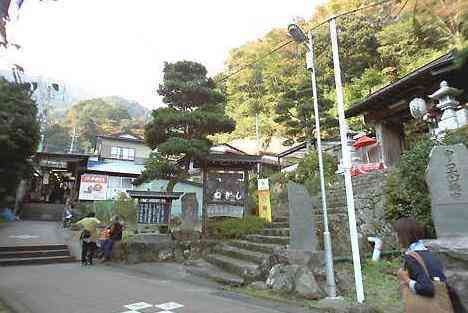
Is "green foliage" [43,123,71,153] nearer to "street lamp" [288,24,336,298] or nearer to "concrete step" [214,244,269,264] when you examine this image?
"concrete step" [214,244,269,264]

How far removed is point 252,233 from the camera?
1197cm

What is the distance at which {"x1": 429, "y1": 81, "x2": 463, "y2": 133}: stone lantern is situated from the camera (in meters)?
11.3

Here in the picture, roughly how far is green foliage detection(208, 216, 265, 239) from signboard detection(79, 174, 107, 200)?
64.8ft

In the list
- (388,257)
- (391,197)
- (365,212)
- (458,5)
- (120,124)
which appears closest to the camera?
(458,5)

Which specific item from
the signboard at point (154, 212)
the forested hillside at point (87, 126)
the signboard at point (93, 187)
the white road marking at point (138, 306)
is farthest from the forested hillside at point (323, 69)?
the forested hillside at point (87, 126)

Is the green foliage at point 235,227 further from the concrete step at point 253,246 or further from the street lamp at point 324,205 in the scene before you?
the street lamp at point 324,205

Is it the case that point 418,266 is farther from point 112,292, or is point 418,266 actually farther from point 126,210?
point 126,210

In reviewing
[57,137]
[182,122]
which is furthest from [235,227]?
[57,137]

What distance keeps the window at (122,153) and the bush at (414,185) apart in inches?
1165

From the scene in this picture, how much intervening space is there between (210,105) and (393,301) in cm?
1050

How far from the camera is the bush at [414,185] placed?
8.51 meters

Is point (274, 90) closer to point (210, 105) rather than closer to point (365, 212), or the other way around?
point (210, 105)

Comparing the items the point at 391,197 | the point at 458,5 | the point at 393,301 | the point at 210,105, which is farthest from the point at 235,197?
the point at 458,5

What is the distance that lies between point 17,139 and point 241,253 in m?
11.7
